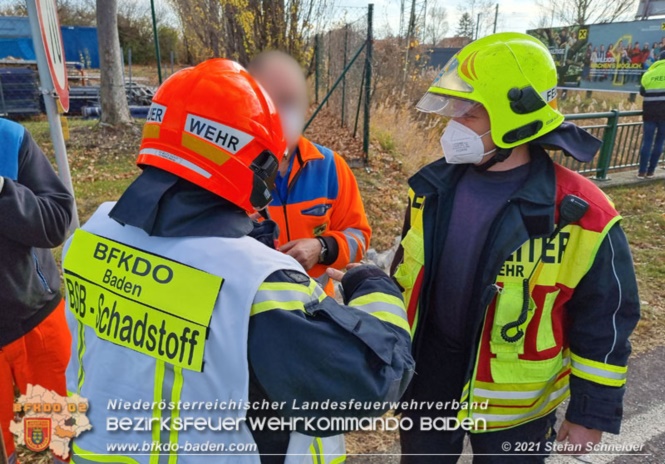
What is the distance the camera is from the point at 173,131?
1207 mm

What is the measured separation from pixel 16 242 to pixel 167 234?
120cm

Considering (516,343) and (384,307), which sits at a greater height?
(384,307)

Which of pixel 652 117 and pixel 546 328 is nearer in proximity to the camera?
pixel 546 328

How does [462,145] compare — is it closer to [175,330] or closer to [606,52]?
[175,330]

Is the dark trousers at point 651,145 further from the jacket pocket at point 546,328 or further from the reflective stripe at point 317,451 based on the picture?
the reflective stripe at point 317,451

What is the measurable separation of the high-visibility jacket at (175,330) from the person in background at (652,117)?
29.1ft

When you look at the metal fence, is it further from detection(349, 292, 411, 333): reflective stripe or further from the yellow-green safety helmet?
detection(349, 292, 411, 333): reflective stripe

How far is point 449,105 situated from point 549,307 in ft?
2.86

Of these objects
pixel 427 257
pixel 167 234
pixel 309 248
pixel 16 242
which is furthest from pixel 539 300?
pixel 16 242

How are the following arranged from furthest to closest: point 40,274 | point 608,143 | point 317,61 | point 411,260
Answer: point 317,61
point 608,143
point 40,274
point 411,260

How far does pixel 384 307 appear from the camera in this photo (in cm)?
133

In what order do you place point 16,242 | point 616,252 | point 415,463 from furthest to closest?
point 415,463 < point 16,242 < point 616,252

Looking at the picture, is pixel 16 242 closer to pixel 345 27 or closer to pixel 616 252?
pixel 616 252

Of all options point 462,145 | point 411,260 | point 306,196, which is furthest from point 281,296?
point 306,196
